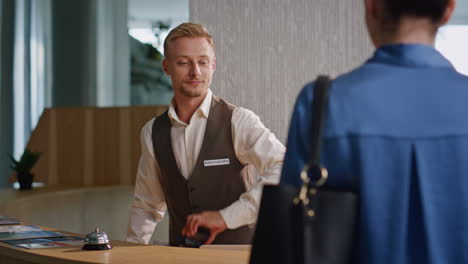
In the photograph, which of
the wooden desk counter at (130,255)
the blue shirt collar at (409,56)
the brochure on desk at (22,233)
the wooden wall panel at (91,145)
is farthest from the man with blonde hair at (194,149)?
the wooden wall panel at (91,145)

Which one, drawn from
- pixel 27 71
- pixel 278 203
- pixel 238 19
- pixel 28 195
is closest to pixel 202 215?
pixel 278 203

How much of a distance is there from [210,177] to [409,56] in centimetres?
146

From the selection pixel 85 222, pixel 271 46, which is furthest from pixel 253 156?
pixel 85 222

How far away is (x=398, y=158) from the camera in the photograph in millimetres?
856

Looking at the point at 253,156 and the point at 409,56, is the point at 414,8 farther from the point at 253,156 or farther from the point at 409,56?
the point at 253,156

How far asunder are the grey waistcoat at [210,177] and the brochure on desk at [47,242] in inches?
18.9

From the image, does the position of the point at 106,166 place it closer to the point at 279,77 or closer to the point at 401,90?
the point at 279,77

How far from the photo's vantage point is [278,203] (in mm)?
850

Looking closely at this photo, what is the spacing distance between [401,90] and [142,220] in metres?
1.58

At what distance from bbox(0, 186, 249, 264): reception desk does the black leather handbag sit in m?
0.74

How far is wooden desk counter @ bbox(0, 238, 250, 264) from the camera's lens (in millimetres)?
1578

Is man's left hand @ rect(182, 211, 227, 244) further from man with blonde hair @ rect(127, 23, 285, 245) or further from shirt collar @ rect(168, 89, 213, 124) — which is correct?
shirt collar @ rect(168, 89, 213, 124)

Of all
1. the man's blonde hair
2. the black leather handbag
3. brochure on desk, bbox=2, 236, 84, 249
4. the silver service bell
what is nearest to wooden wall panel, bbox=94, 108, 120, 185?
the man's blonde hair

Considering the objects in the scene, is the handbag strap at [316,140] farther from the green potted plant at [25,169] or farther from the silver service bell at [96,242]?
the green potted plant at [25,169]
